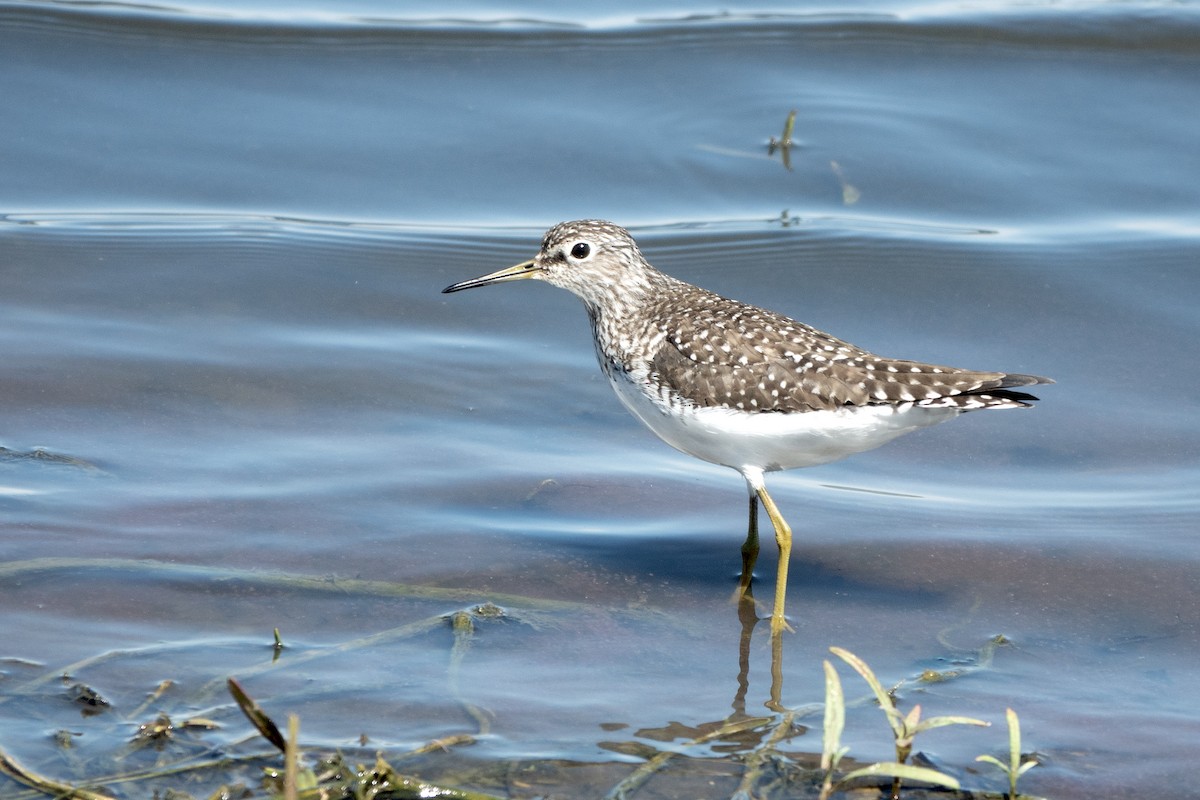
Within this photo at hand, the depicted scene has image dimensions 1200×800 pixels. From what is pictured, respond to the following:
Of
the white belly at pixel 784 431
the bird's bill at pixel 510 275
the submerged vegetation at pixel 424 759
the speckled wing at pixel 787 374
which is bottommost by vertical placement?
the submerged vegetation at pixel 424 759

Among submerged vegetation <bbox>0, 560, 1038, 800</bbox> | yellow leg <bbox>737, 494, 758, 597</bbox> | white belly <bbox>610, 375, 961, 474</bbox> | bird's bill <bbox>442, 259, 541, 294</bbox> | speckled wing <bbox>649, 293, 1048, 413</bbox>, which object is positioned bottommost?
submerged vegetation <bbox>0, 560, 1038, 800</bbox>

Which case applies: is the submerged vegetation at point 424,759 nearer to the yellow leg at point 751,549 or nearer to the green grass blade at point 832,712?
the green grass blade at point 832,712

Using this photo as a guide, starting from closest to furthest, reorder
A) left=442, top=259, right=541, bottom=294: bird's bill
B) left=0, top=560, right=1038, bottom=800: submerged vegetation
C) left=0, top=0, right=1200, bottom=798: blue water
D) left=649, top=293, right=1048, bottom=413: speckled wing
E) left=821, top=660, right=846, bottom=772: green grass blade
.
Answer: left=821, top=660, right=846, bottom=772: green grass blade → left=0, top=560, right=1038, bottom=800: submerged vegetation → left=0, top=0, right=1200, bottom=798: blue water → left=649, top=293, right=1048, bottom=413: speckled wing → left=442, top=259, right=541, bottom=294: bird's bill

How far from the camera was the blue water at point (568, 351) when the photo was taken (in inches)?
232

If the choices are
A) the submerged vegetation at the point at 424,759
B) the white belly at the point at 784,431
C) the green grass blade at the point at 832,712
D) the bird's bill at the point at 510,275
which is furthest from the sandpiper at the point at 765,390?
the green grass blade at the point at 832,712

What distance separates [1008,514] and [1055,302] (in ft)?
9.08

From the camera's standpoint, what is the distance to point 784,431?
6566 mm

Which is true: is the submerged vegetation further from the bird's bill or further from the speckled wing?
the bird's bill

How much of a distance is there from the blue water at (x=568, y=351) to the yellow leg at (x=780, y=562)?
0.13 m

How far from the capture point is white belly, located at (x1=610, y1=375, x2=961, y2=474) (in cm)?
648

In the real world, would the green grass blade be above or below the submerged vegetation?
above

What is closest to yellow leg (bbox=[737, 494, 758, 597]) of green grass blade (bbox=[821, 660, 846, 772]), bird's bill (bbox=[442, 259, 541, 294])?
bird's bill (bbox=[442, 259, 541, 294])

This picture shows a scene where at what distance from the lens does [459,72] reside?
1247 centimetres

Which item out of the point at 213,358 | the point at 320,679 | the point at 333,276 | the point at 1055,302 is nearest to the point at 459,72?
the point at 333,276
